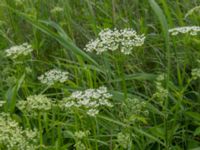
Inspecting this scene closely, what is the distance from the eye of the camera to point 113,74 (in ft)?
9.11

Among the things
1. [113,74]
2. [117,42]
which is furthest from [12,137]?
[113,74]

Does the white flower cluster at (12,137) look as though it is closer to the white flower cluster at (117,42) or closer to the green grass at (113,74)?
the green grass at (113,74)

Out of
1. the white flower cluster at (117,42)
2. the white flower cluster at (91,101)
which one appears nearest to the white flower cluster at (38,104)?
the white flower cluster at (91,101)

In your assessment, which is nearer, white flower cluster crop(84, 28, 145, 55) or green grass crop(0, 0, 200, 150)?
white flower cluster crop(84, 28, 145, 55)

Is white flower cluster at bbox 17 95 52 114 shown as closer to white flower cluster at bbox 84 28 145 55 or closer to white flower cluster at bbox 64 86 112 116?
white flower cluster at bbox 64 86 112 116

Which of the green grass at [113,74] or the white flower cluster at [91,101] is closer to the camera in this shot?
the white flower cluster at [91,101]

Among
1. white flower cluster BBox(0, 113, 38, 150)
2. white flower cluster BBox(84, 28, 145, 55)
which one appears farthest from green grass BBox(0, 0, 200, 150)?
white flower cluster BBox(0, 113, 38, 150)

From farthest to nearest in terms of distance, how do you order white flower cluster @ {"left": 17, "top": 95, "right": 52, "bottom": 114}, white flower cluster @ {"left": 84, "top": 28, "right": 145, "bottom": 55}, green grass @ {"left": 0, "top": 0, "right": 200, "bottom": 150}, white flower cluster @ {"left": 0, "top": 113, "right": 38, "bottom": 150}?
green grass @ {"left": 0, "top": 0, "right": 200, "bottom": 150} < white flower cluster @ {"left": 84, "top": 28, "right": 145, "bottom": 55} < white flower cluster @ {"left": 17, "top": 95, "right": 52, "bottom": 114} < white flower cluster @ {"left": 0, "top": 113, "right": 38, "bottom": 150}

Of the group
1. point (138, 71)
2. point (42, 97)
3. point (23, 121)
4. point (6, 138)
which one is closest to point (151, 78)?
point (138, 71)

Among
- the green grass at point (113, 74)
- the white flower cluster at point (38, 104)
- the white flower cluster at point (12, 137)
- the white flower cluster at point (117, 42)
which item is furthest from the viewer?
the green grass at point (113, 74)

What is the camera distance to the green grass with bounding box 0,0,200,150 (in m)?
2.35

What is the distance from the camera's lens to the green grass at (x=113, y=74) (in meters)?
2.35

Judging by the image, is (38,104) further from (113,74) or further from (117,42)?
(113,74)

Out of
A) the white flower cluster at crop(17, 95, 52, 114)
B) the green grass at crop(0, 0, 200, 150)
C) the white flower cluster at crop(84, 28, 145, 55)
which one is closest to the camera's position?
the white flower cluster at crop(17, 95, 52, 114)
